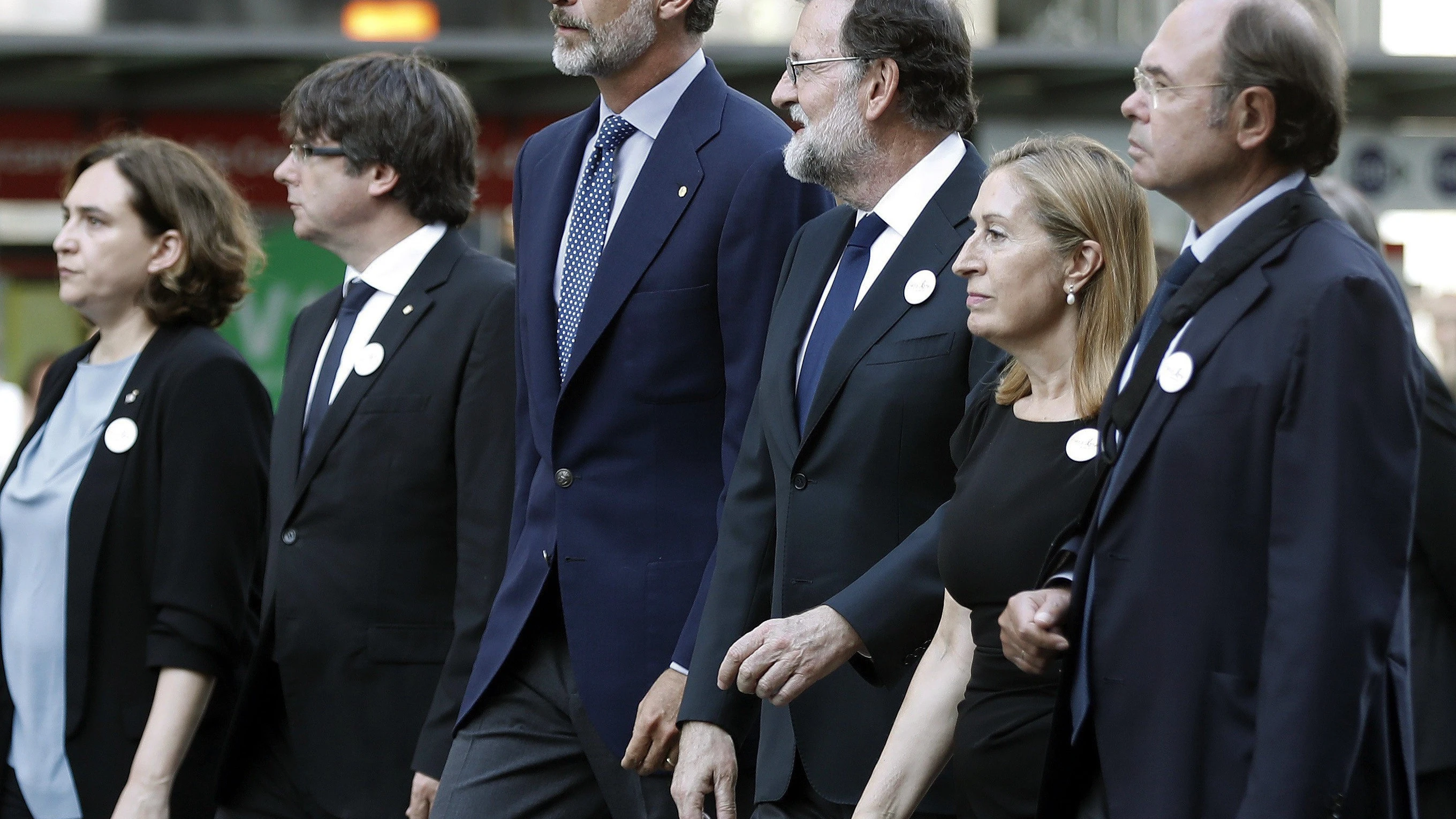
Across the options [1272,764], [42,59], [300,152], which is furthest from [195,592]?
[42,59]

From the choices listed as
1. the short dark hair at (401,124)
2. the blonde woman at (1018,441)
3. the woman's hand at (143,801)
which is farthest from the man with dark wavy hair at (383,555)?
the blonde woman at (1018,441)

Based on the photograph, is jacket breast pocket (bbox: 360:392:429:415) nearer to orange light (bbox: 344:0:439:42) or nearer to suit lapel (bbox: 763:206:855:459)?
suit lapel (bbox: 763:206:855:459)

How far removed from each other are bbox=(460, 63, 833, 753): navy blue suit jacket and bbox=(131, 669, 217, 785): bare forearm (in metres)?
0.90

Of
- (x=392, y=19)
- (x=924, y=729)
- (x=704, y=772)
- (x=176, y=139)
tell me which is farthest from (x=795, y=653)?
(x=176, y=139)

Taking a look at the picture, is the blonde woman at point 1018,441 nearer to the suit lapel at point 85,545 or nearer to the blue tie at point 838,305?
the blue tie at point 838,305

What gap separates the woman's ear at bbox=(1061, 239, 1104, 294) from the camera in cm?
339

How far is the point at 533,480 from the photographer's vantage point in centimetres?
425

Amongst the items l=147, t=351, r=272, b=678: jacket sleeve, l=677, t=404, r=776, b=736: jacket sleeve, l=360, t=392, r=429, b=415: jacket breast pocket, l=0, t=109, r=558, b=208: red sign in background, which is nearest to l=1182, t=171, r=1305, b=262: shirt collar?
l=677, t=404, r=776, b=736: jacket sleeve

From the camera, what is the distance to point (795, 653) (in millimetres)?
3385

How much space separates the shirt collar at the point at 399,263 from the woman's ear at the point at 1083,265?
6.27 ft

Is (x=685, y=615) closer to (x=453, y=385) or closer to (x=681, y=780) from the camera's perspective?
(x=681, y=780)

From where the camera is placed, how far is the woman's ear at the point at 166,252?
16.5 ft

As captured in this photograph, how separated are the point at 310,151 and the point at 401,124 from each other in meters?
0.24

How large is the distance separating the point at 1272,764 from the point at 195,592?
2939 millimetres
